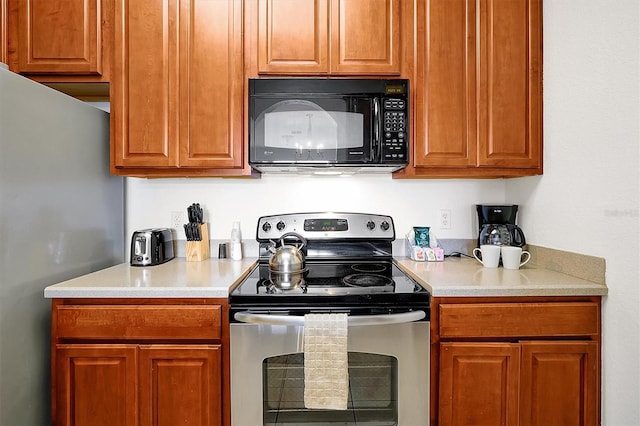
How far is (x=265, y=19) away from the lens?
1778 mm

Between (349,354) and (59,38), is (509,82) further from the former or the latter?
(59,38)

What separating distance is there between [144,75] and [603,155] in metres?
1.95

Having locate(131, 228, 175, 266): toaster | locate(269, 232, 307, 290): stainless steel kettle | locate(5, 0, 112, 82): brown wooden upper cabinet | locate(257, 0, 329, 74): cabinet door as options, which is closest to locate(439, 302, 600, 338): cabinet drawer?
locate(269, 232, 307, 290): stainless steel kettle

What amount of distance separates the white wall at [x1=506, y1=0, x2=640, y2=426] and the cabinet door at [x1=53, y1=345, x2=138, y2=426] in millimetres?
1761

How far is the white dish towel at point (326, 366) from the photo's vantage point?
137 centimetres

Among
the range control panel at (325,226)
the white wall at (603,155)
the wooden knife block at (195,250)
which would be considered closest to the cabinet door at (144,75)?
the wooden knife block at (195,250)

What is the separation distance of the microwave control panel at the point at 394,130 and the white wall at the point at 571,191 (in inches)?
16.1

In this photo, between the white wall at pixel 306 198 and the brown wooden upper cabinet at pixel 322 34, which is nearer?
the brown wooden upper cabinet at pixel 322 34

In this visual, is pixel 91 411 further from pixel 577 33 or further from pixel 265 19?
pixel 577 33

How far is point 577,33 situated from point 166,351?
2045mm

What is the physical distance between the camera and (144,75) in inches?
69.8

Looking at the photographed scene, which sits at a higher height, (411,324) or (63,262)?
(63,262)

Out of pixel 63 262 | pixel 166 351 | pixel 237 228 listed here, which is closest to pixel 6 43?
pixel 63 262

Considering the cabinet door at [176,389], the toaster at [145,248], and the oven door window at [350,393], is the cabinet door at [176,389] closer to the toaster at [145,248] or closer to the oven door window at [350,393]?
the oven door window at [350,393]
